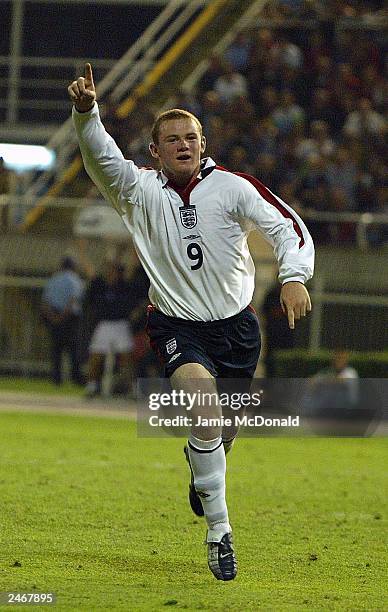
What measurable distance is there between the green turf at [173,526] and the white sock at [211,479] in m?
0.30

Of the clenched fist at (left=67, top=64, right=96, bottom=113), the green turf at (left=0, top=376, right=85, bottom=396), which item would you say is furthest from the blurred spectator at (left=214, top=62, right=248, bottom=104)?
the clenched fist at (left=67, top=64, right=96, bottom=113)

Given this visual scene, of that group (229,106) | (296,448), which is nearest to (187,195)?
(296,448)

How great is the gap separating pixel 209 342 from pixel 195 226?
653 mm

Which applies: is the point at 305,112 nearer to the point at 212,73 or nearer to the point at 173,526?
the point at 212,73

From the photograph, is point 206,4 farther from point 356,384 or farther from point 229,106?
point 356,384

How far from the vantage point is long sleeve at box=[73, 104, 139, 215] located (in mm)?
7121

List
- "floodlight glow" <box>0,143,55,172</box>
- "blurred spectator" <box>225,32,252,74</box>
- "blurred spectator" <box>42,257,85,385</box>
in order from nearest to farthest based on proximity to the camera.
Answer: "blurred spectator" <box>42,257,85,385</box> → "floodlight glow" <box>0,143,55,172</box> → "blurred spectator" <box>225,32,252,74</box>

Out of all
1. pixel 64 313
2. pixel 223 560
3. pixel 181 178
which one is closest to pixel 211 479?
pixel 223 560

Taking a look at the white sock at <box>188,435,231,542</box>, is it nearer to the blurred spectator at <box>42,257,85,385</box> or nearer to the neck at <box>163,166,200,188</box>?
the neck at <box>163,166,200,188</box>

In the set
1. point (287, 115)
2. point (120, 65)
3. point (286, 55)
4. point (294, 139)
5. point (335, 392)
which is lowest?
point (335, 392)

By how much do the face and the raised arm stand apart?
0.22 metres

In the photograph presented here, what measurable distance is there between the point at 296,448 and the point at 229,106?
9175 mm

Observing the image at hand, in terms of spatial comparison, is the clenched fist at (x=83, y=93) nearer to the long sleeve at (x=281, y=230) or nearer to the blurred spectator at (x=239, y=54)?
the long sleeve at (x=281, y=230)

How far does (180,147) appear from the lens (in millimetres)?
7305
